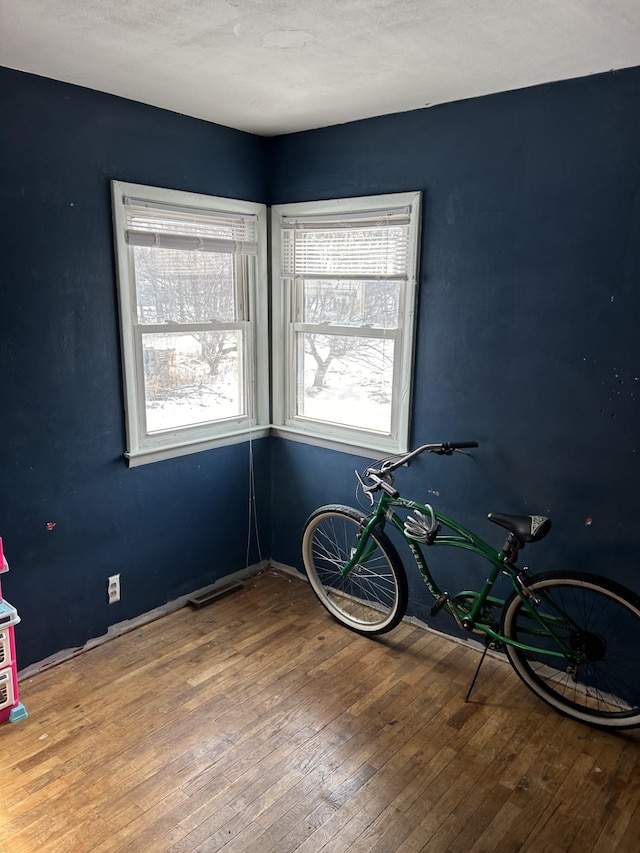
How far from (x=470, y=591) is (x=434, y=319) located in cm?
128

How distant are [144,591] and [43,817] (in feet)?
3.95

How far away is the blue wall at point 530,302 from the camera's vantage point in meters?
2.28

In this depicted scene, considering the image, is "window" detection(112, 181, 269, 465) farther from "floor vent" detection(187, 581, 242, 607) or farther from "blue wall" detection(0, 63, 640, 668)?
"floor vent" detection(187, 581, 242, 607)

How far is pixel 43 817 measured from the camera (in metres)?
1.93

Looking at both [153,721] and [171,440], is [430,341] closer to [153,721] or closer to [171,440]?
[171,440]

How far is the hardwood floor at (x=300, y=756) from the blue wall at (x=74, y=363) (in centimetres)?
35

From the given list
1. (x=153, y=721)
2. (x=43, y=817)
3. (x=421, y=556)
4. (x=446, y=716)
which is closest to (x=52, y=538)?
(x=153, y=721)

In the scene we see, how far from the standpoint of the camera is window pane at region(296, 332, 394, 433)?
310 centimetres

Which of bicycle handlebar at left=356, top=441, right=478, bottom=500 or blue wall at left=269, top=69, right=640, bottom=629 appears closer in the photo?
blue wall at left=269, top=69, right=640, bottom=629

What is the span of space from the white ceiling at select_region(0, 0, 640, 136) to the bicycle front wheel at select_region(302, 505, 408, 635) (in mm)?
1906

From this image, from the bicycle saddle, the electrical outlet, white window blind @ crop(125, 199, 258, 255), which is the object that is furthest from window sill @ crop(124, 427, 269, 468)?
the bicycle saddle

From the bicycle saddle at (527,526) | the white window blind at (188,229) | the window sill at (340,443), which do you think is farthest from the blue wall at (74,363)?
the bicycle saddle at (527,526)

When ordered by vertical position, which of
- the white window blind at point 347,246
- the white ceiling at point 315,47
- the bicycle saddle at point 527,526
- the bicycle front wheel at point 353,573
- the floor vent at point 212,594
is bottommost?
the floor vent at point 212,594

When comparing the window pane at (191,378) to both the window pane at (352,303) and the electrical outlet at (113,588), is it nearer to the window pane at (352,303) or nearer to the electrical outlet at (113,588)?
the window pane at (352,303)
